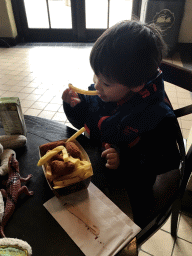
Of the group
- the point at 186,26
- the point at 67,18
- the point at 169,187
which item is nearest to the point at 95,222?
the point at 169,187

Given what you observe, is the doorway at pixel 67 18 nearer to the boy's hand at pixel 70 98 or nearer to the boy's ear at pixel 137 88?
the boy's hand at pixel 70 98

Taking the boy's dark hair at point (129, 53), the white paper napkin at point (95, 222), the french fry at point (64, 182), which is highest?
the boy's dark hair at point (129, 53)

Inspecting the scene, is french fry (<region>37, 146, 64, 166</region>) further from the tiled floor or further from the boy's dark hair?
the tiled floor

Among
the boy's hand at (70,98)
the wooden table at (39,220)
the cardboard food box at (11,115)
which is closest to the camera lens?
the wooden table at (39,220)

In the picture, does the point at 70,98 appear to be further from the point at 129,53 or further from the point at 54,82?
the point at 54,82

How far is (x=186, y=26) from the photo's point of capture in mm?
3275

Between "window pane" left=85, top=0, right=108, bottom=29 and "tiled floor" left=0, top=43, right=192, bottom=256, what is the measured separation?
0.48 meters

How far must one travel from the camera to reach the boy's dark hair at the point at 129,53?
548 millimetres

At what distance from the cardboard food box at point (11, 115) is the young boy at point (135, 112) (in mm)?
279

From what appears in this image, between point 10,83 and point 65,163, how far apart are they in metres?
2.43

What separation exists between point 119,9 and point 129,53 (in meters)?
4.03

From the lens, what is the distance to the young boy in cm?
55

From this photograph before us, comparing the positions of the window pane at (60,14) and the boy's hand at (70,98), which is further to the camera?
the window pane at (60,14)

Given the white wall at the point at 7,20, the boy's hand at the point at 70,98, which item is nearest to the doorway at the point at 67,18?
the white wall at the point at 7,20
